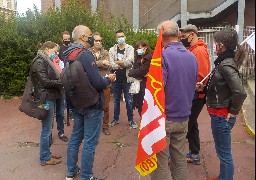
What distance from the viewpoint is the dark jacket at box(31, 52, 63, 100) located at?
4.25 meters

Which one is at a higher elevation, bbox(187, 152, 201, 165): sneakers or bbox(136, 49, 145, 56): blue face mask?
bbox(136, 49, 145, 56): blue face mask

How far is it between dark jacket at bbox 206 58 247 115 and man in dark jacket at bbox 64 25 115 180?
125 centimetres

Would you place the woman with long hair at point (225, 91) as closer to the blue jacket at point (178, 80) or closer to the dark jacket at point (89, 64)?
the blue jacket at point (178, 80)

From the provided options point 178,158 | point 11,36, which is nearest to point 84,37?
point 178,158

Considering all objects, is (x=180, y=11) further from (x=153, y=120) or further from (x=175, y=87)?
(x=153, y=120)

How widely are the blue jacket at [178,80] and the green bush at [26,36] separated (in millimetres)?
6156

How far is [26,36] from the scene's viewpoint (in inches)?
354

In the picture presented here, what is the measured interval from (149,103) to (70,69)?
110 centimetres

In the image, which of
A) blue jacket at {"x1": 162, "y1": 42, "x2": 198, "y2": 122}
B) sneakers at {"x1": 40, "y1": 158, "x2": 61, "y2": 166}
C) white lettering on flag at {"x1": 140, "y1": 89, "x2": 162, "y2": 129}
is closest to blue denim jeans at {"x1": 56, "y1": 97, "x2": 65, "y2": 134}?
sneakers at {"x1": 40, "y1": 158, "x2": 61, "y2": 166}

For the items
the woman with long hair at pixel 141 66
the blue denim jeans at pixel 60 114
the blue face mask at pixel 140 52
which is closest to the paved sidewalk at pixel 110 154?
the blue denim jeans at pixel 60 114

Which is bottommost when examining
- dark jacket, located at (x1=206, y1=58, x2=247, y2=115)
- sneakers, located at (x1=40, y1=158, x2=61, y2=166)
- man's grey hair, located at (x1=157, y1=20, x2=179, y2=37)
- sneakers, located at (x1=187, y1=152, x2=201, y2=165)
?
sneakers, located at (x1=40, y1=158, x2=61, y2=166)

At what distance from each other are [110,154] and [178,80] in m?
2.39

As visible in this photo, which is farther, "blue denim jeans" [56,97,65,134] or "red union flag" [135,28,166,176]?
"blue denim jeans" [56,97,65,134]

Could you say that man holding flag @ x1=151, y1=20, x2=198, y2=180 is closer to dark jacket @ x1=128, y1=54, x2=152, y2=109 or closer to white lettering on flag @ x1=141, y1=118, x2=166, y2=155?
white lettering on flag @ x1=141, y1=118, x2=166, y2=155
